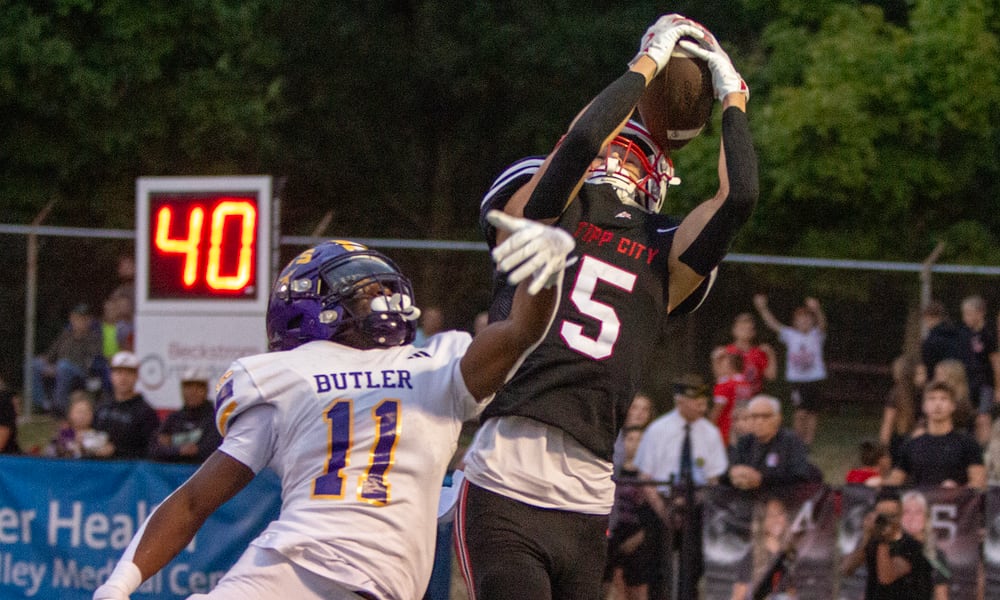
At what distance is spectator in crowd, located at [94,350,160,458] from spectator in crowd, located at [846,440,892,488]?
15.8 ft

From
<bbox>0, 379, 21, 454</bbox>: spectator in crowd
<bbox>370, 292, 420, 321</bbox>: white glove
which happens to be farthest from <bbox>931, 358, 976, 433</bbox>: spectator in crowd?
<bbox>0, 379, 21, 454</bbox>: spectator in crowd

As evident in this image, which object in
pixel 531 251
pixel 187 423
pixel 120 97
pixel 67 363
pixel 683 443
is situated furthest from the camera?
pixel 120 97

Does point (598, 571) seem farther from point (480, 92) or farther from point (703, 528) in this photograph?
point (480, 92)

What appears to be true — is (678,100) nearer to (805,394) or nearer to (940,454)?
(940,454)

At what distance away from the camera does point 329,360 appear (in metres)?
3.67

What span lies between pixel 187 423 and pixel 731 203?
6550 mm

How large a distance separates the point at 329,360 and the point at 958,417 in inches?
247

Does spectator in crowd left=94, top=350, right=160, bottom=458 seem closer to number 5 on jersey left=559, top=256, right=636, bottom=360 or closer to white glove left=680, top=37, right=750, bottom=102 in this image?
number 5 on jersey left=559, top=256, right=636, bottom=360

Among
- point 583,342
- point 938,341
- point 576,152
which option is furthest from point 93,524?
point 938,341

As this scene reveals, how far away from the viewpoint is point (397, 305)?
12.4 feet

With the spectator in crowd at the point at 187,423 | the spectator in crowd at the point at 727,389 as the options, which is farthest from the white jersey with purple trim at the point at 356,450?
the spectator in crowd at the point at 727,389

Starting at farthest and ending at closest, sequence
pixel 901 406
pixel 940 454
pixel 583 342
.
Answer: pixel 901 406
pixel 940 454
pixel 583 342

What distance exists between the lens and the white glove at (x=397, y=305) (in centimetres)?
372

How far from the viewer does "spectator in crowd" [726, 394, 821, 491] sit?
867 centimetres
